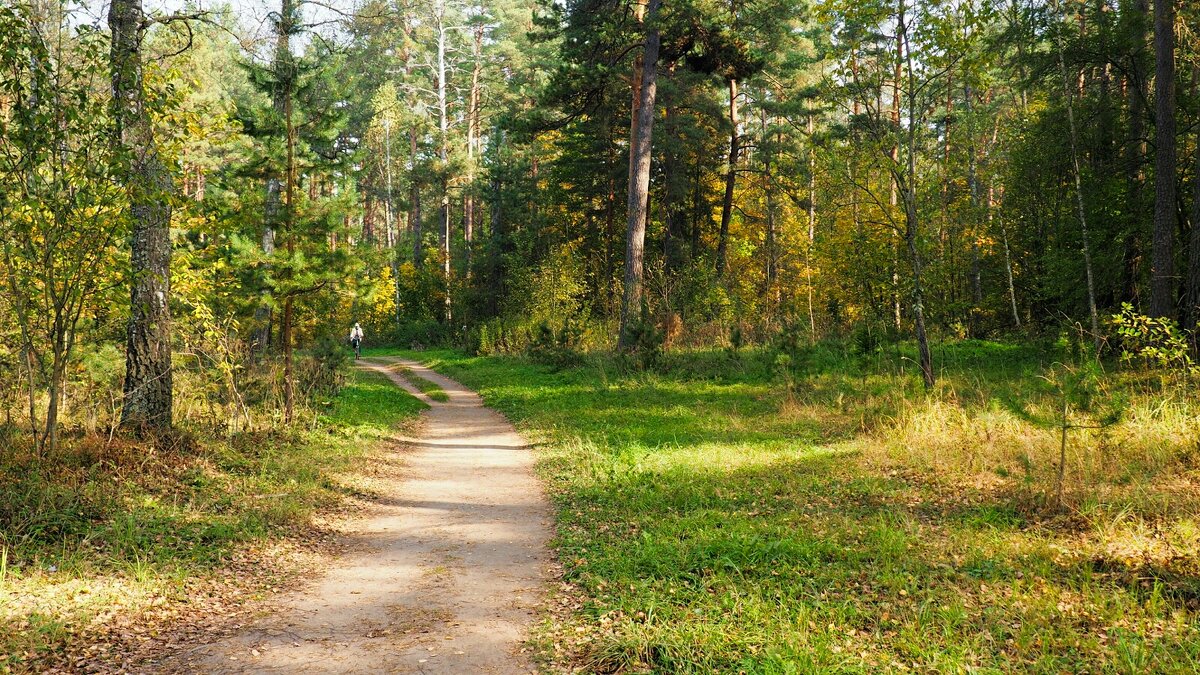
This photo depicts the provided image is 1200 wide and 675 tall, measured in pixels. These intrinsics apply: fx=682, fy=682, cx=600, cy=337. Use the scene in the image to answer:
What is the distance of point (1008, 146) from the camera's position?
21891 millimetres

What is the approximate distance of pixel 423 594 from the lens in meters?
4.97

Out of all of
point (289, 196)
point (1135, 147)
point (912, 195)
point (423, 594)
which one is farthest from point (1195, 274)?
point (289, 196)

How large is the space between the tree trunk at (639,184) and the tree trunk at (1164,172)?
9884 millimetres

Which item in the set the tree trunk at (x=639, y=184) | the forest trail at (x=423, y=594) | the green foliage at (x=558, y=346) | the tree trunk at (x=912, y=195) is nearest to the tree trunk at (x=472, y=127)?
the green foliage at (x=558, y=346)

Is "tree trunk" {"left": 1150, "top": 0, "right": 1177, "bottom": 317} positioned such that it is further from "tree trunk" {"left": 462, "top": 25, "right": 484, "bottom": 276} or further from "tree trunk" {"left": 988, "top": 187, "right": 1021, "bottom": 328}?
"tree trunk" {"left": 462, "top": 25, "right": 484, "bottom": 276}

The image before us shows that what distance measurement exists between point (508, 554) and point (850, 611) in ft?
9.49

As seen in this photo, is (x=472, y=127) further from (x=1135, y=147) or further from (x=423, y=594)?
(x=423, y=594)

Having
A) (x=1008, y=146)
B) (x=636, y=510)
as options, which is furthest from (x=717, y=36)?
(x=636, y=510)

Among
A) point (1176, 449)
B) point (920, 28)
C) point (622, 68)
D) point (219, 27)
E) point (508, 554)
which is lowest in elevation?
point (508, 554)

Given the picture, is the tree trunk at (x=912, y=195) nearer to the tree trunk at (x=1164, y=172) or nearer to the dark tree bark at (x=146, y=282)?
the tree trunk at (x=1164, y=172)

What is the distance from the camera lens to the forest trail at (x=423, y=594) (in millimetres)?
3922

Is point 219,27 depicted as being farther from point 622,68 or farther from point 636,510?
point 622,68

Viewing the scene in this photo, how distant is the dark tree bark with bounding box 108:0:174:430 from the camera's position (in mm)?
7137

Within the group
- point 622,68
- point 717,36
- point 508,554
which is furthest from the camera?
point 622,68
